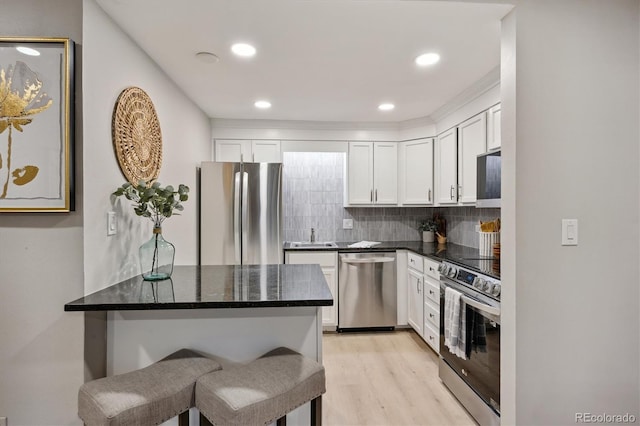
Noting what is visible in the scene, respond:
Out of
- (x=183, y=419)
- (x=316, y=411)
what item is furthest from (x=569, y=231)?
(x=183, y=419)

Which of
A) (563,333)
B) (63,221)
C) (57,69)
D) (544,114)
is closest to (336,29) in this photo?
(544,114)

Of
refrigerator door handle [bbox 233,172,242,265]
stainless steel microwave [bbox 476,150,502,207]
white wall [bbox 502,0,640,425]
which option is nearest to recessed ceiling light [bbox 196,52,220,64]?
refrigerator door handle [bbox 233,172,242,265]

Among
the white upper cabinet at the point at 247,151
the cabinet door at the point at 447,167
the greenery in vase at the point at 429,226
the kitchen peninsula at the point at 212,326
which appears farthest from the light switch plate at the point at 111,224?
the greenery in vase at the point at 429,226

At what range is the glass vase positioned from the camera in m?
1.82

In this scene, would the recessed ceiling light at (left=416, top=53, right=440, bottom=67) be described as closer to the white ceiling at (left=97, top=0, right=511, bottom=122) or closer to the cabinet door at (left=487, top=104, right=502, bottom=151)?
the white ceiling at (left=97, top=0, right=511, bottom=122)

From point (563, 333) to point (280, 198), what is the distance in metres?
2.42

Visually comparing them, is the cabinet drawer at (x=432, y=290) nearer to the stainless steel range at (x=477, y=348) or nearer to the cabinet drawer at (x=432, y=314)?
the cabinet drawer at (x=432, y=314)

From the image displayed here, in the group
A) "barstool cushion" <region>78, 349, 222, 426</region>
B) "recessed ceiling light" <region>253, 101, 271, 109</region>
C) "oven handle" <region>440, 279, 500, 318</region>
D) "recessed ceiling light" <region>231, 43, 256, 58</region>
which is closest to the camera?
"barstool cushion" <region>78, 349, 222, 426</region>

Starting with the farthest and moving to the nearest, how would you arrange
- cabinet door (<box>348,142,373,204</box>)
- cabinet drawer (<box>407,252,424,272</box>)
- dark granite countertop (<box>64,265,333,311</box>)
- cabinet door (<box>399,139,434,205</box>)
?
cabinet door (<box>348,142,373,204</box>), cabinet door (<box>399,139,434,205</box>), cabinet drawer (<box>407,252,424,272</box>), dark granite countertop (<box>64,265,333,311</box>)

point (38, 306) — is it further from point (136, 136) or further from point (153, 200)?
point (136, 136)

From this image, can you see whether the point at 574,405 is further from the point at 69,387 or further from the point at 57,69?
the point at 57,69

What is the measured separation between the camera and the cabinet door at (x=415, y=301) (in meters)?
3.34

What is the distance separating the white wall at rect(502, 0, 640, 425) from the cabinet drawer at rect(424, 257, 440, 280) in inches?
52.6

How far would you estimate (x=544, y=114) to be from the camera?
1.57 m
